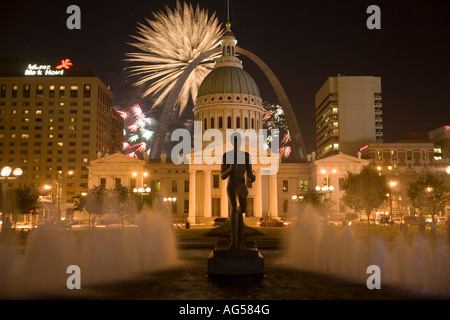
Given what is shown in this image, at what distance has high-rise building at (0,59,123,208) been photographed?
447 feet

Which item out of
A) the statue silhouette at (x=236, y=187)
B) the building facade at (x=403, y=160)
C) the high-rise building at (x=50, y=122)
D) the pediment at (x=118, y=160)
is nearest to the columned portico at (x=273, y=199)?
the pediment at (x=118, y=160)

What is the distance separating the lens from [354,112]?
5591 inches

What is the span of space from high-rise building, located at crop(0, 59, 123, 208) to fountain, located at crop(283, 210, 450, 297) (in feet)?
404

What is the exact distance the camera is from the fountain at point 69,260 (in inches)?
560

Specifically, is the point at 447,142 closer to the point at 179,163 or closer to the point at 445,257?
the point at 179,163

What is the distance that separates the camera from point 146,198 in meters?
63.1

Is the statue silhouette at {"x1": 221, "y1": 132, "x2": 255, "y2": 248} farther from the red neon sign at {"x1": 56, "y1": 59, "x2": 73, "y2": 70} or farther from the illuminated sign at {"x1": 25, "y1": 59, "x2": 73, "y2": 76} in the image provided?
the red neon sign at {"x1": 56, "y1": 59, "x2": 73, "y2": 70}

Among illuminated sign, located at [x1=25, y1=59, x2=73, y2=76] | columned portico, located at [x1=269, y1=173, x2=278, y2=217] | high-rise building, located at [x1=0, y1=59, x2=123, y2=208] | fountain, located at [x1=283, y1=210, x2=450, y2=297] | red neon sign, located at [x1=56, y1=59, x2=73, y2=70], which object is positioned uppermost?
red neon sign, located at [x1=56, y1=59, x2=73, y2=70]

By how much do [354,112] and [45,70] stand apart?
324 ft

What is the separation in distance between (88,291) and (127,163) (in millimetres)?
80147

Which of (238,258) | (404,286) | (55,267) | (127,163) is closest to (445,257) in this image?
(404,286)

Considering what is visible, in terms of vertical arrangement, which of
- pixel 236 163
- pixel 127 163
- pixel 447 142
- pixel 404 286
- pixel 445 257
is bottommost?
pixel 404 286

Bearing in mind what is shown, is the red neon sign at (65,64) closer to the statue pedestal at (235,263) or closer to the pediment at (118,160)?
the pediment at (118,160)

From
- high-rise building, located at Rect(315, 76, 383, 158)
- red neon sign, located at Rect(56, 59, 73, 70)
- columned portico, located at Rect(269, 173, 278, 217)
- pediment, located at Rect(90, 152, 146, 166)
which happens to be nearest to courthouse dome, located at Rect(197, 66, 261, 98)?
pediment, located at Rect(90, 152, 146, 166)
